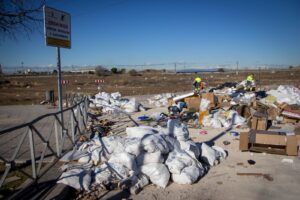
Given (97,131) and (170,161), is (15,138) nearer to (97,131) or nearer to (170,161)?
(97,131)

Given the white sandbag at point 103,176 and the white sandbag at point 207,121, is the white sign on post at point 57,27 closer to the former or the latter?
the white sandbag at point 103,176

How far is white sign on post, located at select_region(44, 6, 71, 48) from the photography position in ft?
17.3

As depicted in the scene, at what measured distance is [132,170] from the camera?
479 cm

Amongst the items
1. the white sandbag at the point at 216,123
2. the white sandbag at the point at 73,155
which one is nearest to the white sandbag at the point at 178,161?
the white sandbag at the point at 73,155

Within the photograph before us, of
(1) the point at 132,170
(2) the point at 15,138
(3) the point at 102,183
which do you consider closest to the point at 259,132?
(1) the point at 132,170

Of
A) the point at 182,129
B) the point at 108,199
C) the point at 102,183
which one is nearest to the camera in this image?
the point at 108,199

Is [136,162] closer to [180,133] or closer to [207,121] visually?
[180,133]

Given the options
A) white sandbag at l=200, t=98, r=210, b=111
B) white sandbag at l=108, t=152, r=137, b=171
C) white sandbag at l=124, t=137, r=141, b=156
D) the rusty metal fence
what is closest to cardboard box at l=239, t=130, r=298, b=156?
white sandbag at l=124, t=137, r=141, b=156

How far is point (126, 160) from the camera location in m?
4.82

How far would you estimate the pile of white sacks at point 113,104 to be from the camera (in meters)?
13.2

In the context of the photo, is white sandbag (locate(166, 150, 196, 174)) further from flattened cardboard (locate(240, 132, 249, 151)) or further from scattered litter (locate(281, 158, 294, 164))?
scattered litter (locate(281, 158, 294, 164))

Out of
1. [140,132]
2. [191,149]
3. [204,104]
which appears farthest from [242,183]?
[204,104]

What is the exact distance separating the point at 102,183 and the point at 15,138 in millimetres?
4622

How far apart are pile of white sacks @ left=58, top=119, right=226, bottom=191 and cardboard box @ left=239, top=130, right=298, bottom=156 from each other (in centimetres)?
100
